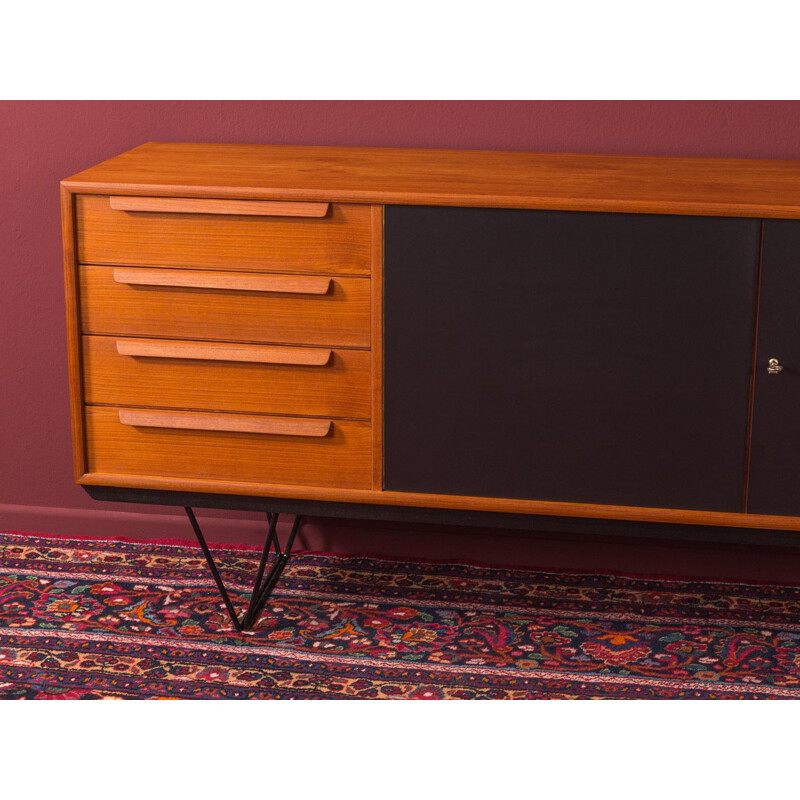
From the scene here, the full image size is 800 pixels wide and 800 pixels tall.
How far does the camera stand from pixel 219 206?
2.20 meters

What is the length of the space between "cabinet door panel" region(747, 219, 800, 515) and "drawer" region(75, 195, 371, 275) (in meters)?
0.75

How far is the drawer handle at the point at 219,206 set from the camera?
2.17 meters

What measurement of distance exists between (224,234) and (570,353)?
71cm

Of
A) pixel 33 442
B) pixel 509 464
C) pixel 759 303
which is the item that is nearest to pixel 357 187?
pixel 509 464

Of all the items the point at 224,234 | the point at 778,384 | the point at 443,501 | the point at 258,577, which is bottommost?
the point at 258,577

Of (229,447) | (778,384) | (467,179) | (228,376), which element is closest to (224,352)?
(228,376)

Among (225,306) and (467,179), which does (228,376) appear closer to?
(225,306)

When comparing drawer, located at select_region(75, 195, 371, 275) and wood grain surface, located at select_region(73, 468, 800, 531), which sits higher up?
drawer, located at select_region(75, 195, 371, 275)

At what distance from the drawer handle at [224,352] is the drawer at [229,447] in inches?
4.9

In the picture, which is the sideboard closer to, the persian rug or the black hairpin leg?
the black hairpin leg

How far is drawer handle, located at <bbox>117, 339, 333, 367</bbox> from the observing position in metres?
2.25

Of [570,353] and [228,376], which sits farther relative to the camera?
[228,376]

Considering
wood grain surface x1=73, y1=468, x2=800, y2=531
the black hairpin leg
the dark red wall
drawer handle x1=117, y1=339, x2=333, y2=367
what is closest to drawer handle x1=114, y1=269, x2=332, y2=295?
drawer handle x1=117, y1=339, x2=333, y2=367

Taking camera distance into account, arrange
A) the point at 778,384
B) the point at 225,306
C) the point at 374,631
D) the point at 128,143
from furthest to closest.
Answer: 1. the point at 128,143
2. the point at 374,631
3. the point at 225,306
4. the point at 778,384
